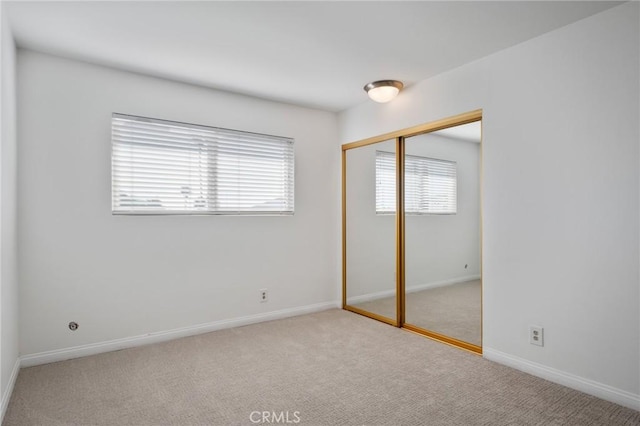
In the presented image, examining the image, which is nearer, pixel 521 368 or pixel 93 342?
pixel 521 368

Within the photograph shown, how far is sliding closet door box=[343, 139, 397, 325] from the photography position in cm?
391

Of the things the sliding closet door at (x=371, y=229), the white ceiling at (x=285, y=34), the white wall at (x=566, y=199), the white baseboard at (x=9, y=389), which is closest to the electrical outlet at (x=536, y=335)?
the white wall at (x=566, y=199)

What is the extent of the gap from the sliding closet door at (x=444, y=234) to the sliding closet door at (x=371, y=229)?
194 mm

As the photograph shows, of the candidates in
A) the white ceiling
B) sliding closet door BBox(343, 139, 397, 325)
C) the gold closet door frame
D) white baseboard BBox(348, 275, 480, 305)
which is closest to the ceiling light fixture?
the white ceiling

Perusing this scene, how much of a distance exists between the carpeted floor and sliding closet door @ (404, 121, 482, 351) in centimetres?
34

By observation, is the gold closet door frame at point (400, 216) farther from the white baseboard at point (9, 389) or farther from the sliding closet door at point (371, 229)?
the white baseboard at point (9, 389)

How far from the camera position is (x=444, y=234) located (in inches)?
136

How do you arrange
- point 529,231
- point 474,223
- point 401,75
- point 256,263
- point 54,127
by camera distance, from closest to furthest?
point 529,231, point 54,127, point 474,223, point 401,75, point 256,263

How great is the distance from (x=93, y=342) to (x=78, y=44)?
7.72ft

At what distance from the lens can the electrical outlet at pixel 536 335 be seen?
261 centimetres

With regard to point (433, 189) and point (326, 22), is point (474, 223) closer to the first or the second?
point (433, 189)

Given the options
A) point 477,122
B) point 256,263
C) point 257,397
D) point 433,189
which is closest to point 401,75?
point 477,122

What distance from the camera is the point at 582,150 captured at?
95.2 inches

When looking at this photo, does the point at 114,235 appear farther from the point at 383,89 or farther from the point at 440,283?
the point at 440,283
